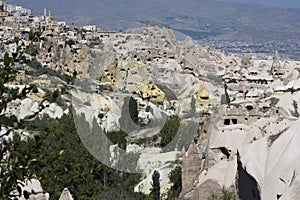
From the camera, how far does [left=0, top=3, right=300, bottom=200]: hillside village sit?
31.3ft

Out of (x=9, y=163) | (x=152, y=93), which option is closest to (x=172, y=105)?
(x=152, y=93)

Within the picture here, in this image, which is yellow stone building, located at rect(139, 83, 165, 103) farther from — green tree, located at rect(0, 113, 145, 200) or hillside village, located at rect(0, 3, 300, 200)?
green tree, located at rect(0, 113, 145, 200)

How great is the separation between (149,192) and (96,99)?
11269 millimetres

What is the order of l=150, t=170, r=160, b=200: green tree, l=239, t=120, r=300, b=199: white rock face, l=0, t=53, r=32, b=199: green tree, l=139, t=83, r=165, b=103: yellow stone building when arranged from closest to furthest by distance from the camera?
1. l=0, t=53, r=32, b=199: green tree
2. l=239, t=120, r=300, b=199: white rock face
3. l=150, t=170, r=160, b=200: green tree
4. l=139, t=83, r=165, b=103: yellow stone building

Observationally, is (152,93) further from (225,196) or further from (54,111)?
(225,196)

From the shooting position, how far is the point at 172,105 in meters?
28.5

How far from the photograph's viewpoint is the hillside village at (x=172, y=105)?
954cm

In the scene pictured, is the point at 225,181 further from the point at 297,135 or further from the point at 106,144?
the point at 106,144

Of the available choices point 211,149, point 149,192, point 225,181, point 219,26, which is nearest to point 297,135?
point 225,181

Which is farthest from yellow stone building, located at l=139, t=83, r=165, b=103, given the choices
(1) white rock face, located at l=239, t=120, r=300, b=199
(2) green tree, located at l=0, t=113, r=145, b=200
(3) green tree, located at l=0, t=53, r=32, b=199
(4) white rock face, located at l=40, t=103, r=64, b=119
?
(3) green tree, located at l=0, t=53, r=32, b=199

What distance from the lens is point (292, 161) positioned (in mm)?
8922

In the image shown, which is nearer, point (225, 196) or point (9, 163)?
point (9, 163)

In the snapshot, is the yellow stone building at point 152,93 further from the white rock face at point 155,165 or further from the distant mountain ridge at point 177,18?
the distant mountain ridge at point 177,18

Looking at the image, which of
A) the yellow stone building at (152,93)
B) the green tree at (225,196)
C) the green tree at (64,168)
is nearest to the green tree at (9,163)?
the green tree at (64,168)
